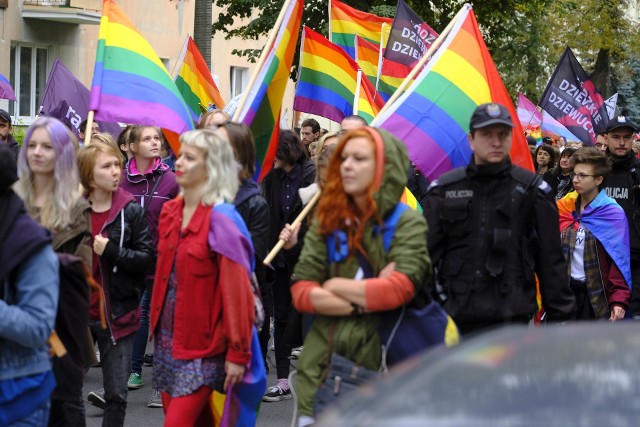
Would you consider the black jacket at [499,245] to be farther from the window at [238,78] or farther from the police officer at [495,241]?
the window at [238,78]

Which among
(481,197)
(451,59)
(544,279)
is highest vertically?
(451,59)

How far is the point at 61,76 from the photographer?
43.9ft

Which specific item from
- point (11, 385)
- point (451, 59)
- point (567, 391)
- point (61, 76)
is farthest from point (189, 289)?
point (61, 76)

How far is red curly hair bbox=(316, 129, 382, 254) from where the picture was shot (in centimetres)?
479

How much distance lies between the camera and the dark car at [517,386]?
84.4 inches

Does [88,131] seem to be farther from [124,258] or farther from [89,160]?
[124,258]

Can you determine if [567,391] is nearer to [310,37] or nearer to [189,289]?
[189,289]

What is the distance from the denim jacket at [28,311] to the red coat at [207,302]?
1.01m

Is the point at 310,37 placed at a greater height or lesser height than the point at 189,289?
greater

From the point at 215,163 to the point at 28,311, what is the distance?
1.44 metres

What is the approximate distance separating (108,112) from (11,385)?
13.1 feet

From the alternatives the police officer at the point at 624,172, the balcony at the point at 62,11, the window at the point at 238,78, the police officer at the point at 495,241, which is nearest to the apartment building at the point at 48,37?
the balcony at the point at 62,11

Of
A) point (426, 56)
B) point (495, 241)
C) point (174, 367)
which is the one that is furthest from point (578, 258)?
point (174, 367)

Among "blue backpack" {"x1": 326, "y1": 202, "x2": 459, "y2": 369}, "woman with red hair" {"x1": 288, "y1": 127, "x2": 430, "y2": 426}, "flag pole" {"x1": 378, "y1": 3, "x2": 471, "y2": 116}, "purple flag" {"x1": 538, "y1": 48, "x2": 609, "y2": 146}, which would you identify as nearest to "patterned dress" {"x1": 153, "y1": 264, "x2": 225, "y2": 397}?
"woman with red hair" {"x1": 288, "y1": 127, "x2": 430, "y2": 426}
